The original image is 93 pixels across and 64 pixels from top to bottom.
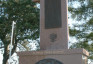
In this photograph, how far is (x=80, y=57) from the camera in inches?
227

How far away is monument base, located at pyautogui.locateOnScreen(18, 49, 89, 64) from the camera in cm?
579

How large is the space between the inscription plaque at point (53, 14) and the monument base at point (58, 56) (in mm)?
1013

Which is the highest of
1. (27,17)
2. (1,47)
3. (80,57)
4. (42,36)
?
(27,17)

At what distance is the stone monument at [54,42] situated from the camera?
5.88m

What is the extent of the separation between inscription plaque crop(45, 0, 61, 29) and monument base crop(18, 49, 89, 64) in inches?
39.9

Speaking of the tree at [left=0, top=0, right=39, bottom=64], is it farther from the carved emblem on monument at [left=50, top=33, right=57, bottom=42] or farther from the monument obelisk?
the carved emblem on monument at [left=50, top=33, right=57, bottom=42]

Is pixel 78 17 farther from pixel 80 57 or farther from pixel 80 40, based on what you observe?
pixel 80 57

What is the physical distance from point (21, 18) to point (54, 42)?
6.59 metres

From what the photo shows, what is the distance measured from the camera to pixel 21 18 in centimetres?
1262

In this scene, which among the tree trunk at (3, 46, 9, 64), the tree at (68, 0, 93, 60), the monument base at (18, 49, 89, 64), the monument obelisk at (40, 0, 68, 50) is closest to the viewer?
the monument base at (18, 49, 89, 64)

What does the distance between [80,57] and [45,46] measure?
4.22 feet

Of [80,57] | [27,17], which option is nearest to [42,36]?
[80,57]

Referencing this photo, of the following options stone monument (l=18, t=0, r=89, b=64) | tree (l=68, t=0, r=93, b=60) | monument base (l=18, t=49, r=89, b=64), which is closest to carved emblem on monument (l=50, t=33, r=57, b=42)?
stone monument (l=18, t=0, r=89, b=64)

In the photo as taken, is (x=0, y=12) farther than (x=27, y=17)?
Yes
